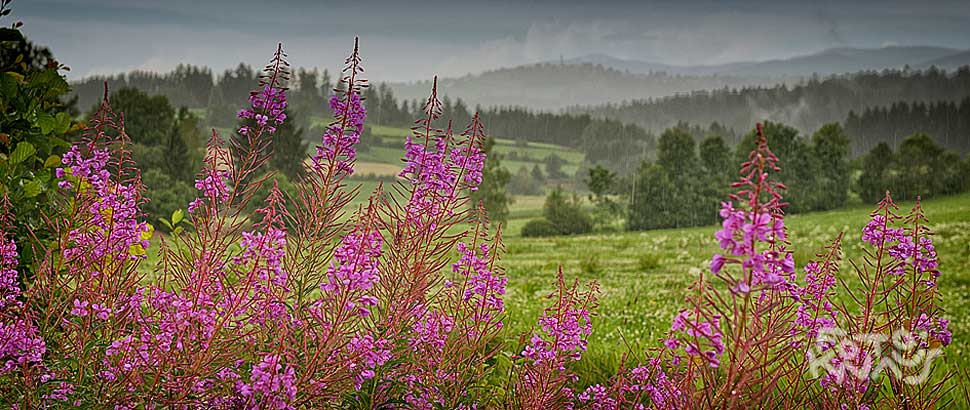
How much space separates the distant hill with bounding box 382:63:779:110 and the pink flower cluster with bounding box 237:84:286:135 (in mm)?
51669

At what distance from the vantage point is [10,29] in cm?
394

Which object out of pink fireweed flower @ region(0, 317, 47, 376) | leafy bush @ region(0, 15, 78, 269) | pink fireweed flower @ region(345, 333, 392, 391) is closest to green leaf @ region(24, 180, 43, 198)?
leafy bush @ region(0, 15, 78, 269)

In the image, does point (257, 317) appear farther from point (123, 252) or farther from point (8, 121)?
point (8, 121)

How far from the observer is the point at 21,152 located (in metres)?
3.70

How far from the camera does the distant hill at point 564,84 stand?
185 ft

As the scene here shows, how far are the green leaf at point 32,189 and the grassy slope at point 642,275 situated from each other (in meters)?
2.66

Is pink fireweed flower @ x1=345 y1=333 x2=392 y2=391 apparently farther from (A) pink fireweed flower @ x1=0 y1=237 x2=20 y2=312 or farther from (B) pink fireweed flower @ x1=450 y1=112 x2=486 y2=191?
(A) pink fireweed flower @ x1=0 y1=237 x2=20 y2=312

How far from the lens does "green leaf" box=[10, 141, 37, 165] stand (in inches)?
145

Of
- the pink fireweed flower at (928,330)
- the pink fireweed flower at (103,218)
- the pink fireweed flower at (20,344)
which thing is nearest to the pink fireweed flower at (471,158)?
the pink fireweed flower at (103,218)

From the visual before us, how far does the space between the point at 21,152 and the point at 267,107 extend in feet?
5.98

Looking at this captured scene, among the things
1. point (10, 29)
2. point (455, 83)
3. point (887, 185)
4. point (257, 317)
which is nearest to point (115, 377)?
point (257, 317)

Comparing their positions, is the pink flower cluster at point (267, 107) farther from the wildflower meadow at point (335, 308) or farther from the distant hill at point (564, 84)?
the distant hill at point (564, 84)

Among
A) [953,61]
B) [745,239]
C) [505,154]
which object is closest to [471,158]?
[745,239]

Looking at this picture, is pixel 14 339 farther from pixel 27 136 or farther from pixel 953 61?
pixel 953 61
